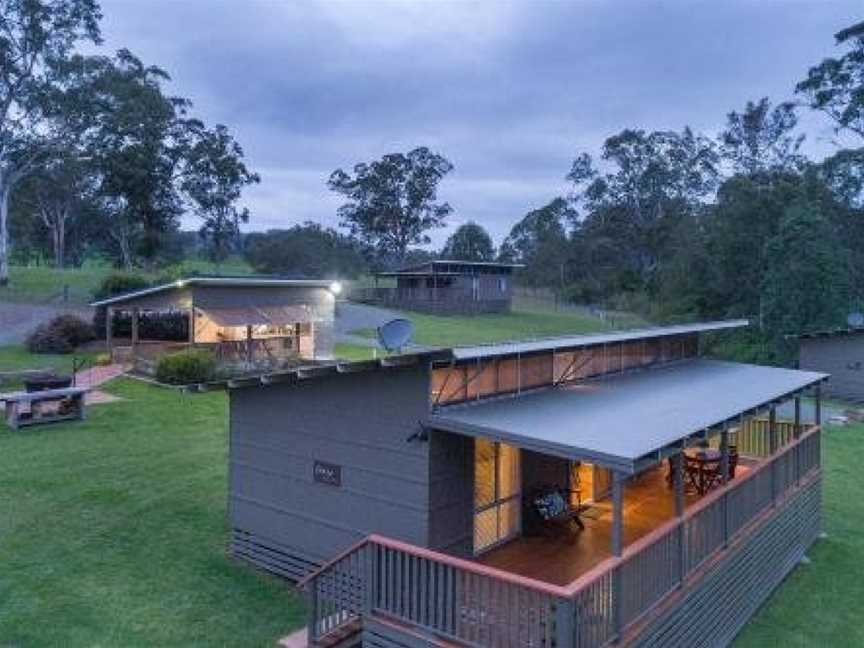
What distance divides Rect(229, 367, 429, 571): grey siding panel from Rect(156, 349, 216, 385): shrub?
44.4 feet

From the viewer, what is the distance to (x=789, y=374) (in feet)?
45.5

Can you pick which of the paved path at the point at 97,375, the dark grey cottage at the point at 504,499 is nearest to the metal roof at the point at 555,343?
the dark grey cottage at the point at 504,499

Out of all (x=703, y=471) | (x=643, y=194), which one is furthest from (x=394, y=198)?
(x=703, y=471)

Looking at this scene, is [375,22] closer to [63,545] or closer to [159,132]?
[63,545]

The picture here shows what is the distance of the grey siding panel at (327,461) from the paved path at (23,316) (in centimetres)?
2282

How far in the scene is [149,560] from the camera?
11.1 metres

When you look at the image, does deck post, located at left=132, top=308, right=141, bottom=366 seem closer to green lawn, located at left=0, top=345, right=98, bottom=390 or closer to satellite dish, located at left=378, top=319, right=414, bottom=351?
green lawn, located at left=0, top=345, right=98, bottom=390

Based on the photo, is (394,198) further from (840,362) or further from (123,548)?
(123,548)

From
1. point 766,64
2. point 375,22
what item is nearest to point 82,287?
point 375,22

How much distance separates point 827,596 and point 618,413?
5363mm

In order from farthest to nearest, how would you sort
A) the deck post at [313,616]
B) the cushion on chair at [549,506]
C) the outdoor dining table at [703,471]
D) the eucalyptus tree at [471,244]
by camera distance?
the eucalyptus tree at [471,244] → the outdoor dining table at [703,471] → the cushion on chair at [549,506] → the deck post at [313,616]

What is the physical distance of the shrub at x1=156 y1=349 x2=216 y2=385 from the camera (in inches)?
939

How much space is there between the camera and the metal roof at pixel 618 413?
745 centimetres

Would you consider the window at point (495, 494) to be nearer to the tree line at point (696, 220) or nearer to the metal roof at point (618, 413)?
the metal roof at point (618, 413)
